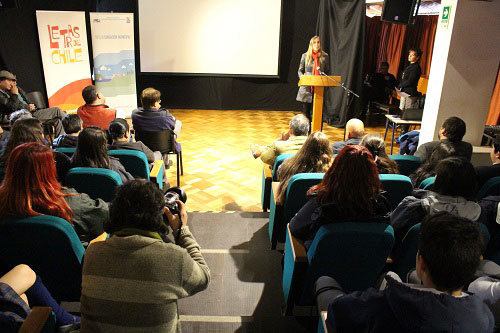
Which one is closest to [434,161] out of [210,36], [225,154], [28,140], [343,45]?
[28,140]

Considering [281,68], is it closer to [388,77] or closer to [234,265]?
[388,77]

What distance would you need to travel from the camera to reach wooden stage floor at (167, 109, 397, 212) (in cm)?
415

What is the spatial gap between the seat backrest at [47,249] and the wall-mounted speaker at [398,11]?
4.41 meters

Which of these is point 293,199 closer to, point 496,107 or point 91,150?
point 91,150

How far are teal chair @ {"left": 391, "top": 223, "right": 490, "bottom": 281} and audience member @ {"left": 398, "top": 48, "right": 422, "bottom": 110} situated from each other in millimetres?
4705

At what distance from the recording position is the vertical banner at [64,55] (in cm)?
613

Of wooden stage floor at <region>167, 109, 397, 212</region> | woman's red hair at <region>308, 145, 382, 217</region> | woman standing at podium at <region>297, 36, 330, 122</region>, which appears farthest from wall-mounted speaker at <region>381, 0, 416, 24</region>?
woman's red hair at <region>308, 145, 382, 217</region>

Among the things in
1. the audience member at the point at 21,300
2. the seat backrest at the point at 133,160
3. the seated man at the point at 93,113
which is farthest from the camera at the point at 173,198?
the seated man at the point at 93,113

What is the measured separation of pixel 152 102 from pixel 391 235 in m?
2.89

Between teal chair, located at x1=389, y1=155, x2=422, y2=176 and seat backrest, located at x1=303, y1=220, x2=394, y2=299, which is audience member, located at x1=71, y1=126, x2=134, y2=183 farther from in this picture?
teal chair, located at x1=389, y1=155, x2=422, y2=176

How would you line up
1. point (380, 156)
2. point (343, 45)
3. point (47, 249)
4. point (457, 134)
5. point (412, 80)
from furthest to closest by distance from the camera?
point (343, 45) < point (412, 80) < point (457, 134) < point (380, 156) < point (47, 249)

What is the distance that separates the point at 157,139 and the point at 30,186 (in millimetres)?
2164

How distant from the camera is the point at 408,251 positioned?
2096mm

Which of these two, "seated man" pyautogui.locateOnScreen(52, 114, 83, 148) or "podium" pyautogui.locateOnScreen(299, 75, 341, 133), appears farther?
"podium" pyautogui.locateOnScreen(299, 75, 341, 133)
